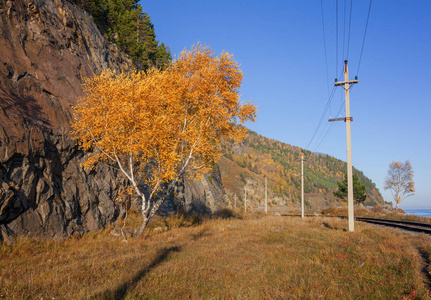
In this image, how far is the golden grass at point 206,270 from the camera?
7035mm

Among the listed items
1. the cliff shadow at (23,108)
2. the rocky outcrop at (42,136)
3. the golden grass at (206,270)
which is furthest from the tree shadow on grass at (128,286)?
the cliff shadow at (23,108)

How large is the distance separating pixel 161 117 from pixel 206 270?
9402mm

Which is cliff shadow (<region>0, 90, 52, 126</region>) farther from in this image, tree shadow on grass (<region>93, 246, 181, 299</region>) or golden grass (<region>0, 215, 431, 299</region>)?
tree shadow on grass (<region>93, 246, 181, 299</region>)

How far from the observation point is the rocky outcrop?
38.5 ft

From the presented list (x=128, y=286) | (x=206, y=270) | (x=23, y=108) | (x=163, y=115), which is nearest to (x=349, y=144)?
(x=163, y=115)

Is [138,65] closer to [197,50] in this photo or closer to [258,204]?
[197,50]

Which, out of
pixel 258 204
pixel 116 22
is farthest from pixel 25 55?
pixel 258 204

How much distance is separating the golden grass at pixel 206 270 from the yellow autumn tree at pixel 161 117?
192 inches

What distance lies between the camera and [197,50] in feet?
65.1

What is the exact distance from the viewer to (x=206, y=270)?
31.1ft

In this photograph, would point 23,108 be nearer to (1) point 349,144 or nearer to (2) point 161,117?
(2) point 161,117

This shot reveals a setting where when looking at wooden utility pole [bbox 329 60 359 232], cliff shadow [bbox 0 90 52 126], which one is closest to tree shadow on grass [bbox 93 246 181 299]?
cliff shadow [bbox 0 90 52 126]

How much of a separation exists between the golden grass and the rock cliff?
1.39 meters

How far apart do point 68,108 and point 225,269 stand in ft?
46.5
